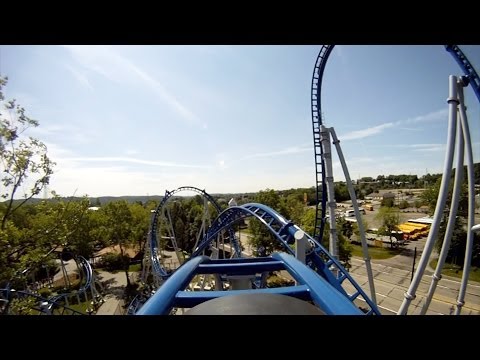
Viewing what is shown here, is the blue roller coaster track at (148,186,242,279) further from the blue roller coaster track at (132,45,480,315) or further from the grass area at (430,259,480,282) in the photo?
the grass area at (430,259,480,282)

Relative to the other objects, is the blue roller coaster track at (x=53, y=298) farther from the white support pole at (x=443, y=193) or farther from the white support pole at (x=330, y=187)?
the white support pole at (x=330, y=187)

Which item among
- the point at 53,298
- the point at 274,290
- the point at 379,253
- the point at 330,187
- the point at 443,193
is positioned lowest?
the point at 379,253

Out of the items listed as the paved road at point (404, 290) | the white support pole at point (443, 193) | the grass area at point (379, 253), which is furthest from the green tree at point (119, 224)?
the white support pole at point (443, 193)

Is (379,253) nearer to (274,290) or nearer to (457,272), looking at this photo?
(457,272)

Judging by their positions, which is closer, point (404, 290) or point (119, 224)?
point (404, 290)

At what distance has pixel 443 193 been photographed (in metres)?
4.62

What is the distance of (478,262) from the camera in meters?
13.9

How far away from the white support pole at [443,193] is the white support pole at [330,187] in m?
2.75

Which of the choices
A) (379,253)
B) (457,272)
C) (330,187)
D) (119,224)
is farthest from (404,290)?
(119,224)

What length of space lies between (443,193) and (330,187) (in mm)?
3067

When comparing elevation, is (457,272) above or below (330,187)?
below

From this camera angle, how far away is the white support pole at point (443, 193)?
4.54m

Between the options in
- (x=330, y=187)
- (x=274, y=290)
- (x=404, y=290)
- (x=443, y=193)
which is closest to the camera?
(x=274, y=290)
